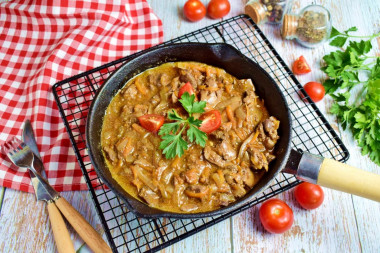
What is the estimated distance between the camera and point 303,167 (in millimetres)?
3344

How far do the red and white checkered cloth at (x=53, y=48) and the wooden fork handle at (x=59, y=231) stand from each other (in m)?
0.47

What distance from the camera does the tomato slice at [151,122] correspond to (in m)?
3.73

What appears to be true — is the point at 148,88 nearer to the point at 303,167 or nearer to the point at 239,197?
the point at 239,197

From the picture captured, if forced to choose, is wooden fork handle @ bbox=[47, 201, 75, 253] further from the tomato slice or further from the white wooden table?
the tomato slice

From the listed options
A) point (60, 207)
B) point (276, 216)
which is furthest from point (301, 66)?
point (60, 207)

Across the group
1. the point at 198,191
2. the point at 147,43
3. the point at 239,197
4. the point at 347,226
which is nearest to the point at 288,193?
the point at 347,226

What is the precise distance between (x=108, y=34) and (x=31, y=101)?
1235 millimetres

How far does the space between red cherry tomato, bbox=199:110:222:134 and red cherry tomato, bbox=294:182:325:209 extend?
1074 millimetres

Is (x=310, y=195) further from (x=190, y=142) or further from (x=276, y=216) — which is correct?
(x=190, y=142)

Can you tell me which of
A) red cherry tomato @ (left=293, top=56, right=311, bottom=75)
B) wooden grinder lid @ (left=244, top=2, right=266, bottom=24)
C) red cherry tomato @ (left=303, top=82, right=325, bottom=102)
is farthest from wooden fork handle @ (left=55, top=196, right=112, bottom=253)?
wooden grinder lid @ (left=244, top=2, right=266, bottom=24)

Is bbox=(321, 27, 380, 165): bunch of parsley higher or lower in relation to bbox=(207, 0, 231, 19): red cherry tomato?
lower

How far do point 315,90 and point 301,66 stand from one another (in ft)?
1.30

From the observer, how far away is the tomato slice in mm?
3734

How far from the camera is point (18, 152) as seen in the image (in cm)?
410
